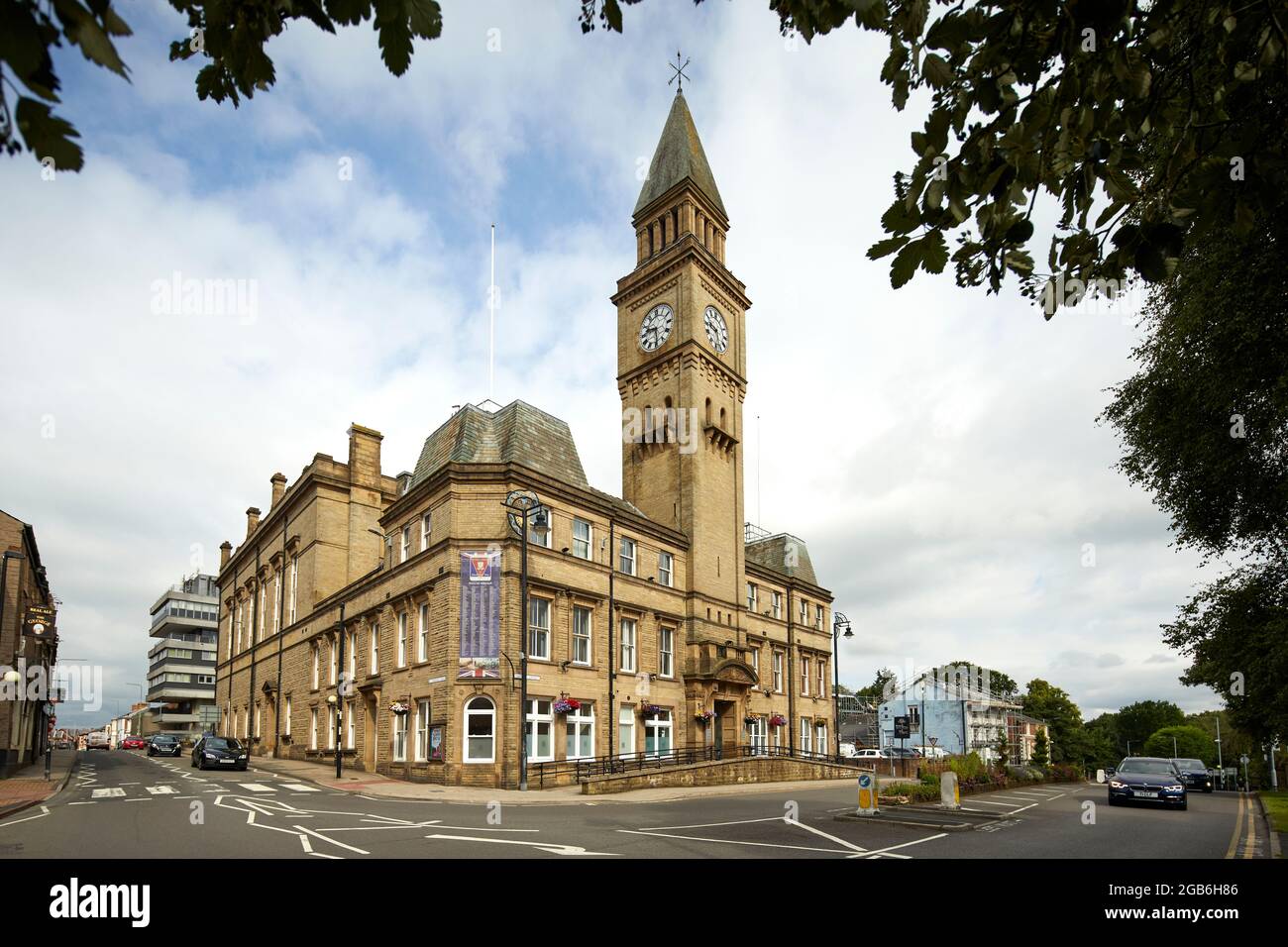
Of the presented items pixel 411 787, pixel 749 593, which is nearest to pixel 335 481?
pixel 411 787

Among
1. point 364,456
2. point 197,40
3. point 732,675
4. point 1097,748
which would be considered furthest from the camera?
point 1097,748

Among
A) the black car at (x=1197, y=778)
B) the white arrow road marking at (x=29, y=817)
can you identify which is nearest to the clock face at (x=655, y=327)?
the white arrow road marking at (x=29, y=817)

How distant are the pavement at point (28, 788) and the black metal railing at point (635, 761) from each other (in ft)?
45.5

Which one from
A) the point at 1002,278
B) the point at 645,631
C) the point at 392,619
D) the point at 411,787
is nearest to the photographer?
the point at 1002,278

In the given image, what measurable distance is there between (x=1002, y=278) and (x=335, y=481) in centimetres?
4052

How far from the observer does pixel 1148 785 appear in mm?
23875

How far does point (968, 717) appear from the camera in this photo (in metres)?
88.6

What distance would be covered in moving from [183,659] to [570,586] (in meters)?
90.7

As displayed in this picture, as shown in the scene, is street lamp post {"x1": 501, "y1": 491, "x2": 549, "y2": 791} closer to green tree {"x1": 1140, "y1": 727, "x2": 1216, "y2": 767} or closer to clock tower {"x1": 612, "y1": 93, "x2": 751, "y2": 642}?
clock tower {"x1": 612, "y1": 93, "x2": 751, "y2": 642}

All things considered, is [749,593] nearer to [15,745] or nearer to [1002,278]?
[15,745]

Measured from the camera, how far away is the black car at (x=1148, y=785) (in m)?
23.5

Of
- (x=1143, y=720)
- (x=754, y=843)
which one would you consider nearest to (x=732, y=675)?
(x=754, y=843)

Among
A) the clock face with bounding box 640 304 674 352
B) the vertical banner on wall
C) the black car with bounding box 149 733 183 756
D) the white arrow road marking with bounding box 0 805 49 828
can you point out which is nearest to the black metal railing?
the vertical banner on wall

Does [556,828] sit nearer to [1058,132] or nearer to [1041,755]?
[1058,132]
